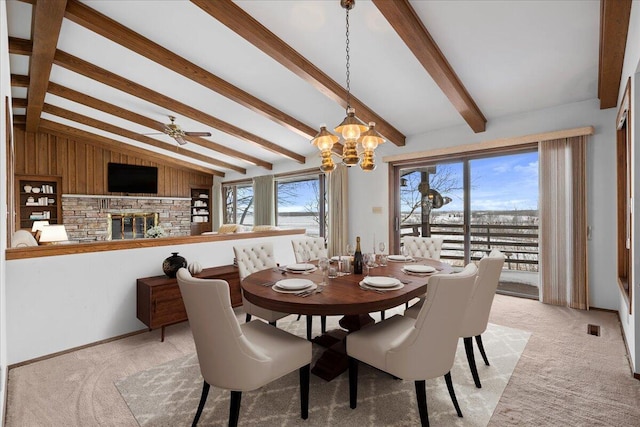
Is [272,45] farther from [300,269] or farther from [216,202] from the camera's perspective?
[216,202]

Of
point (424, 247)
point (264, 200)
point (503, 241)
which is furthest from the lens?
point (264, 200)

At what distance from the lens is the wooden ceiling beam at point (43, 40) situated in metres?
Answer: 2.71

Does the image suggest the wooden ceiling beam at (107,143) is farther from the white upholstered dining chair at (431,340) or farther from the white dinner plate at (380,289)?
the white upholstered dining chair at (431,340)

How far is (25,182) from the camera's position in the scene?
22.4ft

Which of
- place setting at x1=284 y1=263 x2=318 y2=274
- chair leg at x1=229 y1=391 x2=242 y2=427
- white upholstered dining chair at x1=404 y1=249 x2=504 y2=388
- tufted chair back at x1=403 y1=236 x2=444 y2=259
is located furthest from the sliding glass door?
chair leg at x1=229 y1=391 x2=242 y2=427

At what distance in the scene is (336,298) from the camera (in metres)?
1.74

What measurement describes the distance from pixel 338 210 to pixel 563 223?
135 inches

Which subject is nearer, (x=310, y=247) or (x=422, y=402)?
(x=422, y=402)

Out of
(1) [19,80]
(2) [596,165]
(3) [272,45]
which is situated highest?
(1) [19,80]

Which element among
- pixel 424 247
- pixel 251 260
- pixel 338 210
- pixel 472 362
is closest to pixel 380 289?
pixel 472 362

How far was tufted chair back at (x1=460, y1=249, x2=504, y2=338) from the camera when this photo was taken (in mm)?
2018

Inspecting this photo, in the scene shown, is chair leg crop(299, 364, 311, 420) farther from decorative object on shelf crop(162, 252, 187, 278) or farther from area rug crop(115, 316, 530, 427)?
decorative object on shelf crop(162, 252, 187, 278)

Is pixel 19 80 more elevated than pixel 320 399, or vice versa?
pixel 19 80

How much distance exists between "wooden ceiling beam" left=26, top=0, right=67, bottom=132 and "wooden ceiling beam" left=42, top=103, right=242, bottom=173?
36.4 inches
